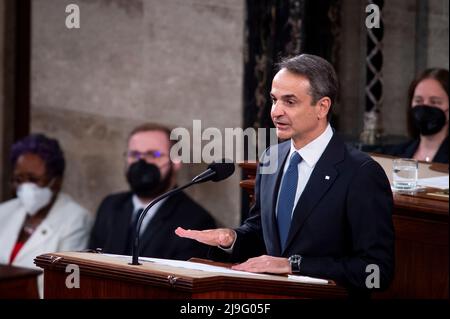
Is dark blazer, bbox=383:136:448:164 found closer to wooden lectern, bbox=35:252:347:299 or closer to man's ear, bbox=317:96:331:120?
man's ear, bbox=317:96:331:120

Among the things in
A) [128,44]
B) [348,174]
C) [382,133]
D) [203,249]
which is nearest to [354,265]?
[348,174]

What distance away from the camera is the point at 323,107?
305 centimetres

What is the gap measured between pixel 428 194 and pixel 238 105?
7.40 feet

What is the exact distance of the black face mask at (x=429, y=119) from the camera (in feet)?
14.4

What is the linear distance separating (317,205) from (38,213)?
8.34 ft

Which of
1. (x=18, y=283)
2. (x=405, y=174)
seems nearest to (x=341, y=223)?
(x=405, y=174)

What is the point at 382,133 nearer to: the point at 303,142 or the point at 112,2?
the point at 112,2

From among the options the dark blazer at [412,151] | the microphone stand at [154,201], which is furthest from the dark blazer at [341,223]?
the dark blazer at [412,151]

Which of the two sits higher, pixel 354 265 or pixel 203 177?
pixel 203 177

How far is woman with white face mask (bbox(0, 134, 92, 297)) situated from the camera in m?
5.18

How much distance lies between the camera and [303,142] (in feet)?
10.4

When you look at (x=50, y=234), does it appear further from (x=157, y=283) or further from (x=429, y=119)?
(x=157, y=283)
